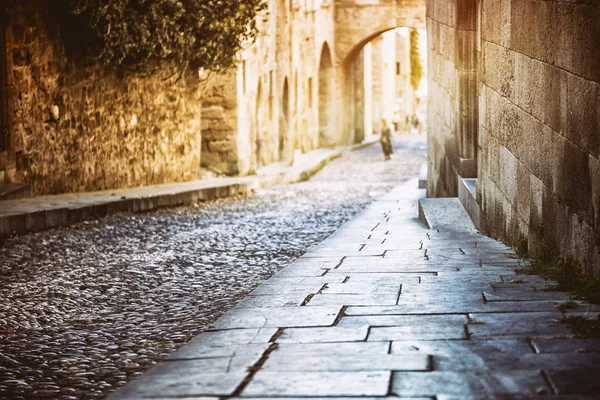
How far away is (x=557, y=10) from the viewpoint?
4.94 m

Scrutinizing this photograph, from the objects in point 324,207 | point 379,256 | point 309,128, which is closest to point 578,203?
point 379,256

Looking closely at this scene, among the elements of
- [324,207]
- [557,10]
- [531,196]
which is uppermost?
[557,10]

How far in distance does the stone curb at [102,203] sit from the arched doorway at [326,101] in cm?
1749

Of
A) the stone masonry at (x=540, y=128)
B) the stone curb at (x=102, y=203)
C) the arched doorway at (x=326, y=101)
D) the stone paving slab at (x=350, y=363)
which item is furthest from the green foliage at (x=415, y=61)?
the stone paving slab at (x=350, y=363)

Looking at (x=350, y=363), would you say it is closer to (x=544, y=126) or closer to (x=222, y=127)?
(x=544, y=126)

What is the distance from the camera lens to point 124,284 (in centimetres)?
639

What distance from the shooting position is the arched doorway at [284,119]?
24.9 metres

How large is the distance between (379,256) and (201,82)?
10389 mm

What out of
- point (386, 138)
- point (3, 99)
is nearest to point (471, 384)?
point (3, 99)

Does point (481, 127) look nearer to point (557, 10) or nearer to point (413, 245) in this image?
point (413, 245)

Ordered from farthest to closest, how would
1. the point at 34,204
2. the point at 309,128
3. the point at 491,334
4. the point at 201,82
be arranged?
A: 1. the point at 309,128
2. the point at 201,82
3. the point at 34,204
4. the point at 491,334

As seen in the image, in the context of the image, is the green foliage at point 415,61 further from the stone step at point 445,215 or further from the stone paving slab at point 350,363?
the stone paving slab at point 350,363

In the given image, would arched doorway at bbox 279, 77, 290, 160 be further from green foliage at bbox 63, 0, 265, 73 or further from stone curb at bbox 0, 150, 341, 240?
green foliage at bbox 63, 0, 265, 73

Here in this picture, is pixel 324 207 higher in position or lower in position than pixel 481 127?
lower
